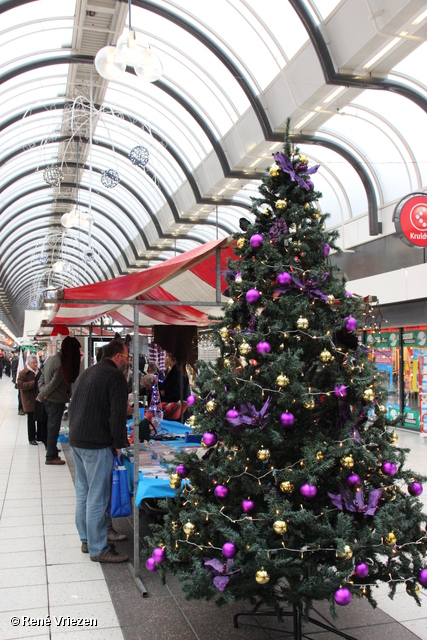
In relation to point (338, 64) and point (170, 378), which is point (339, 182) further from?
point (170, 378)

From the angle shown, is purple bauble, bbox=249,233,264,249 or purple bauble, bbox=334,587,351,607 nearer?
purple bauble, bbox=334,587,351,607

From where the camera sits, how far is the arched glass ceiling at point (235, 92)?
990 centimetres

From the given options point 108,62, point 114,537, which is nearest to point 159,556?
point 114,537

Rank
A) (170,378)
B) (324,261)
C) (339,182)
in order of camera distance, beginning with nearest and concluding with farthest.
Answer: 1. (324,261)
2. (170,378)
3. (339,182)

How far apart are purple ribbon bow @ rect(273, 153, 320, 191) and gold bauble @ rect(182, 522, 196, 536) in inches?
78.2

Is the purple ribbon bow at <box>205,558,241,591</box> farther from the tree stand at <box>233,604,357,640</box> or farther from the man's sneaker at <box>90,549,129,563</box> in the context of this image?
the man's sneaker at <box>90,549,129,563</box>

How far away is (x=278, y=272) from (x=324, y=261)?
0.31 meters

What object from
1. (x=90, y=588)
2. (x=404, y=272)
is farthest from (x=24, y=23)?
(x=90, y=588)

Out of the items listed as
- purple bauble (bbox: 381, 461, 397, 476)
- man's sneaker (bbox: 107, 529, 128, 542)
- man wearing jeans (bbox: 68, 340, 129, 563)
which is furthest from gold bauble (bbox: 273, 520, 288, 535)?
man's sneaker (bbox: 107, 529, 128, 542)

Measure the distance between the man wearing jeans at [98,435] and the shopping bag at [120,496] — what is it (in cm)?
19

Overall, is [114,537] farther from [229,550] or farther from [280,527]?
[280,527]

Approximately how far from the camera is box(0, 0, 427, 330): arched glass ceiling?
32.5ft

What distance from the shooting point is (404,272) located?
12867 millimetres

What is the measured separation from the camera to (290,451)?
10.4 feet
